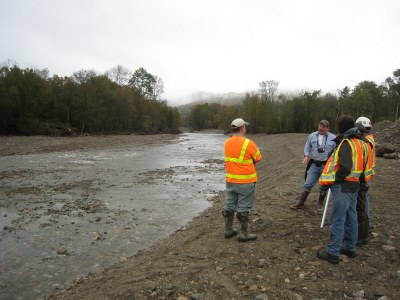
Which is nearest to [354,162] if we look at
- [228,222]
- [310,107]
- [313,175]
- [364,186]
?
[364,186]

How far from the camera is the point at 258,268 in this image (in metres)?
4.93

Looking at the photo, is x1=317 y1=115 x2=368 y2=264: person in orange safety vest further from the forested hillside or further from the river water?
the forested hillside

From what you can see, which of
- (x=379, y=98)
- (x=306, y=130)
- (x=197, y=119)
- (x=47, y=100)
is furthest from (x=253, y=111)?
(x=197, y=119)

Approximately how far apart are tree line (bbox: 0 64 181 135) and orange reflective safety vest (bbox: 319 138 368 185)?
48925mm

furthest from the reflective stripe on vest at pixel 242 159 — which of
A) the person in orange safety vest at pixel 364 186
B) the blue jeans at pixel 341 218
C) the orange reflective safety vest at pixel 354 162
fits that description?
the person in orange safety vest at pixel 364 186

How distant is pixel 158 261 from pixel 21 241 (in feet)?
12.7

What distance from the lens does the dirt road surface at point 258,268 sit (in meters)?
4.33

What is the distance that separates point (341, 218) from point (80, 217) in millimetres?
7163

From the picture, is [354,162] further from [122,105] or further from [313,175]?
[122,105]

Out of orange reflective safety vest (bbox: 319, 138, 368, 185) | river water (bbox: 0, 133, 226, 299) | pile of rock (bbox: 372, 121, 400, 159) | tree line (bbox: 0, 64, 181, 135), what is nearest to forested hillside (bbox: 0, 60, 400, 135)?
tree line (bbox: 0, 64, 181, 135)

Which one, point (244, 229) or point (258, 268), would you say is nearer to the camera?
point (258, 268)

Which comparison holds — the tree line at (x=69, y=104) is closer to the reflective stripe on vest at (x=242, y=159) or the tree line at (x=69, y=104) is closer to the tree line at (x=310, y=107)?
the tree line at (x=310, y=107)

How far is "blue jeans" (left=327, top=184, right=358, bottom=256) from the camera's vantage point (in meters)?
4.88

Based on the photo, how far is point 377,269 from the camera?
4852mm
